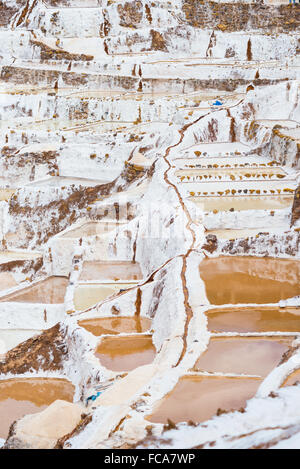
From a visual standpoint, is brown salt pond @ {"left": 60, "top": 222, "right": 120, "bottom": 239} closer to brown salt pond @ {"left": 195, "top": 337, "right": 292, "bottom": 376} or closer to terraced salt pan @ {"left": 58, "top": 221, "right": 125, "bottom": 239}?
terraced salt pan @ {"left": 58, "top": 221, "right": 125, "bottom": 239}

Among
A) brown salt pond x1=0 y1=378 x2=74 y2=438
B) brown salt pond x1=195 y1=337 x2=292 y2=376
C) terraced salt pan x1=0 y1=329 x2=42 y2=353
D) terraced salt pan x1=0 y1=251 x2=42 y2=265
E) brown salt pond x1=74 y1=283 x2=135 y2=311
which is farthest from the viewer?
terraced salt pan x1=0 y1=251 x2=42 y2=265

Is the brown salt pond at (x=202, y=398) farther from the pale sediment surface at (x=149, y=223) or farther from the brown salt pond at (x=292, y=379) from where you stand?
the brown salt pond at (x=292, y=379)

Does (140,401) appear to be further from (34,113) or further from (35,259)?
(34,113)

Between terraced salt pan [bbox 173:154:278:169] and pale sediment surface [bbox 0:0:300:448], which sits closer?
pale sediment surface [bbox 0:0:300:448]

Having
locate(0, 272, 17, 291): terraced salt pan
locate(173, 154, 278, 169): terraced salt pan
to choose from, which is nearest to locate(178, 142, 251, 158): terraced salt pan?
locate(173, 154, 278, 169): terraced salt pan

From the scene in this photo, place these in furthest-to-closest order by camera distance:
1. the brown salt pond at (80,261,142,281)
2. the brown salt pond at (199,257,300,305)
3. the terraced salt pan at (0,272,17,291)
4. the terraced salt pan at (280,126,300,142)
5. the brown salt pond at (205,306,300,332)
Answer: the terraced salt pan at (280,126,300,142)
the terraced salt pan at (0,272,17,291)
the brown salt pond at (80,261,142,281)
the brown salt pond at (199,257,300,305)
the brown salt pond at (205,306,300,332)

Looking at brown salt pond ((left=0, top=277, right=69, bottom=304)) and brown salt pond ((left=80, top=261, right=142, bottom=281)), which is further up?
brown salt pond ((left=80, top=261, right=142, bottom=281))
